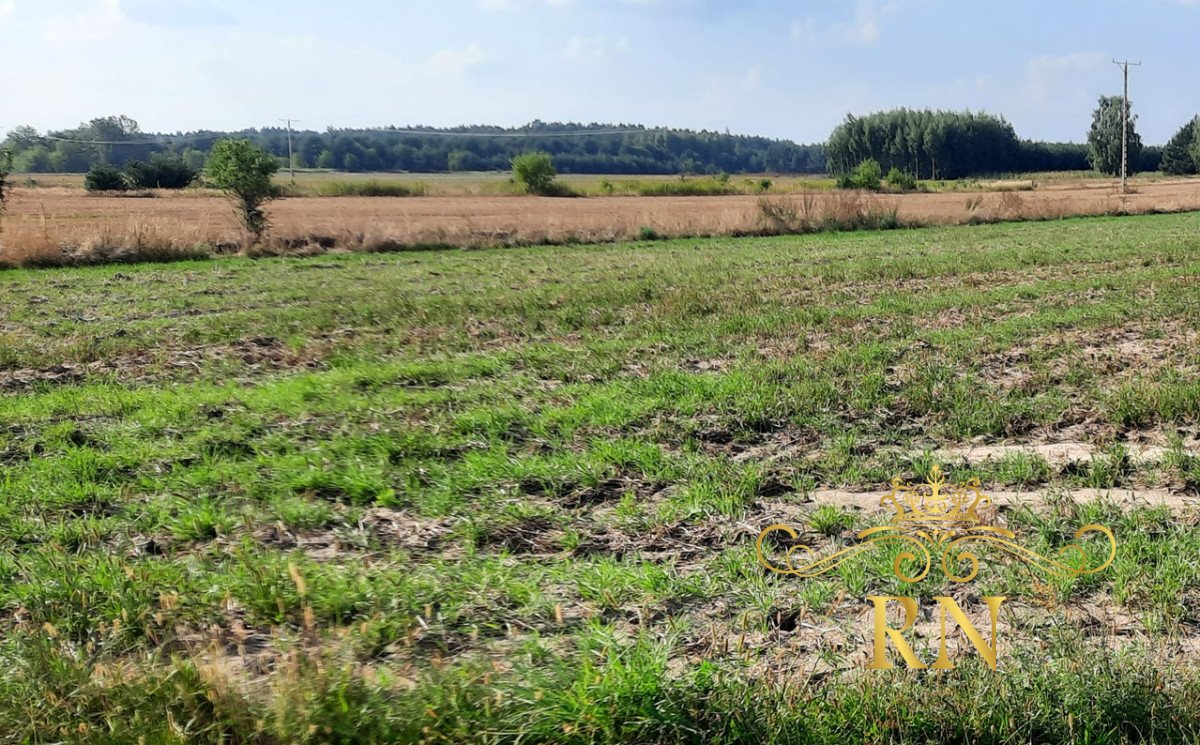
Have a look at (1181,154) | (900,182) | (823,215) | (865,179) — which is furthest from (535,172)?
(1181,154)

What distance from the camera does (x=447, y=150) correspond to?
154 meters

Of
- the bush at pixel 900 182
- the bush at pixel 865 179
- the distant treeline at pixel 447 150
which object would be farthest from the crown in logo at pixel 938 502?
the distant treeline at pixel 447 150

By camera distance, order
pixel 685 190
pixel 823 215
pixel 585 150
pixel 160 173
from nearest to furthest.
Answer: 1. pixel 823 215
2. pixel 160 173
3. pixel 685 190
4. pixel 585 150

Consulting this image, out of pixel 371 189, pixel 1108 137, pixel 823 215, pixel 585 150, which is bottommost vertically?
pixel 823 215

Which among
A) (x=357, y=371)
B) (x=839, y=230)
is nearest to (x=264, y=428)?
(x=357, y=371)

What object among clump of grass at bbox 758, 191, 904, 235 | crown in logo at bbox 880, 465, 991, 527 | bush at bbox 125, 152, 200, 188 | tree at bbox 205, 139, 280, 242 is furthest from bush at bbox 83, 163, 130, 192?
crown in logo at bbox 880, 465, 991, 527

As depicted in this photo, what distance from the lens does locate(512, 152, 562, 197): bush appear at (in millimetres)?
65938

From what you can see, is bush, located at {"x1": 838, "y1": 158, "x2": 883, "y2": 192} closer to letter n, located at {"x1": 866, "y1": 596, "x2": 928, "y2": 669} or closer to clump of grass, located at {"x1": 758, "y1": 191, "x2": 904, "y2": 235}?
clump of grass, located at {"x1": 758, "y1": 191, "x2": 904, "y2": 235}

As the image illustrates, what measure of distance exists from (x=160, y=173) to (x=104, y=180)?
466 cm

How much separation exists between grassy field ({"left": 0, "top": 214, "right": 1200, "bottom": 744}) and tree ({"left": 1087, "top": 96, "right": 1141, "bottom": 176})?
105513 mm

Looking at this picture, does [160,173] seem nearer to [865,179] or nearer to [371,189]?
[371,189]

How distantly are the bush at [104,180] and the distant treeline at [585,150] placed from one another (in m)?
17.0

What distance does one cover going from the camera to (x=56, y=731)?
2.80 m

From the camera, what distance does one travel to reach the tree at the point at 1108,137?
99.7m
